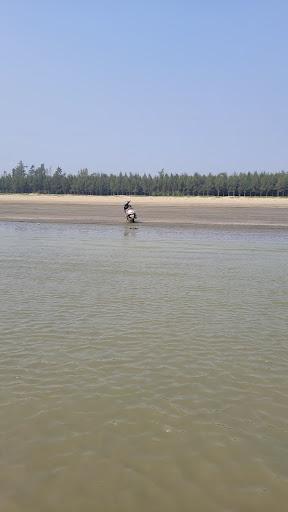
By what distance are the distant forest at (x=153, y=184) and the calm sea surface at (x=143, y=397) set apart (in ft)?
352

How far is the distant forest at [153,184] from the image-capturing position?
116025 mm

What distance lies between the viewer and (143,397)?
→ 5.61 meters

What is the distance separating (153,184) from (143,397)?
127m

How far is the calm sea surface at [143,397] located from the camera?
156 inches

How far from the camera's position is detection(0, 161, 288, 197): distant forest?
11603 centimetres

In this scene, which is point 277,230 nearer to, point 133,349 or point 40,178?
point 133,349

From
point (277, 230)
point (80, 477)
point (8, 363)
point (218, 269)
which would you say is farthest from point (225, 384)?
point (277, 230)

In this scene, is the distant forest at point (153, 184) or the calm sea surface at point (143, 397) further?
the distant forest at point (153, 184)

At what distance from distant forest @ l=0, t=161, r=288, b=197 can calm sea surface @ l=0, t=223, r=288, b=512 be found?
107 metres

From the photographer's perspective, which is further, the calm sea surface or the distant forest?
the distant forest

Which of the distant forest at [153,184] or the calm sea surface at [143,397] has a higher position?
the distant forest at [153,184]

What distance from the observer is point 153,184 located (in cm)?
13025

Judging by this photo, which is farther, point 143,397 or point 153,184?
point 153,184

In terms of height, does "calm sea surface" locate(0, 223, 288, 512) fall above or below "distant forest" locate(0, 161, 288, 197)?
below
